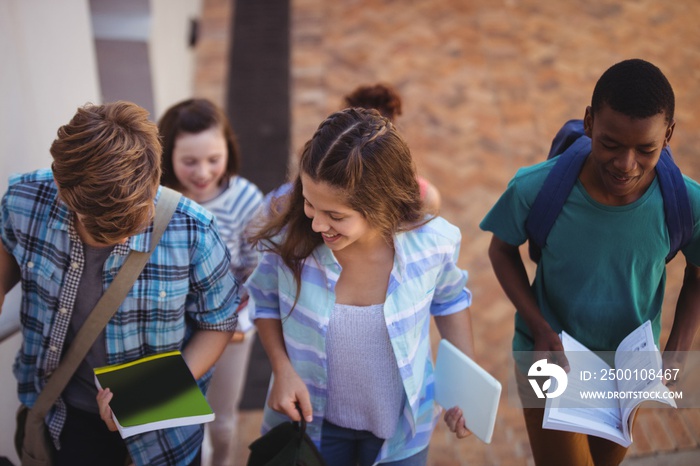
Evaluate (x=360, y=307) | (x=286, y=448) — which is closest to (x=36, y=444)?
(x=286, y=448)

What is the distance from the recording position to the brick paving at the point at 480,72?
19.3 feet

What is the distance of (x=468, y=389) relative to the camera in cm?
219

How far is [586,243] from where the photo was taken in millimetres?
2250

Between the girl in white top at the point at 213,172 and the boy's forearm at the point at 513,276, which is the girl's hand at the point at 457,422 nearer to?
the boy's forearm at the point at 513,276

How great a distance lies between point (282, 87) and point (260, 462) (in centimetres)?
557

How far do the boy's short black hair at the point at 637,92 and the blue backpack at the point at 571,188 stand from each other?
0.21m

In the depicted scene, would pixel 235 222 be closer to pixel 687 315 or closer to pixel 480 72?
pixel 687 315

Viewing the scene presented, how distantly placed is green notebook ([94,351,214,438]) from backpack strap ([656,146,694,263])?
143 centimetres

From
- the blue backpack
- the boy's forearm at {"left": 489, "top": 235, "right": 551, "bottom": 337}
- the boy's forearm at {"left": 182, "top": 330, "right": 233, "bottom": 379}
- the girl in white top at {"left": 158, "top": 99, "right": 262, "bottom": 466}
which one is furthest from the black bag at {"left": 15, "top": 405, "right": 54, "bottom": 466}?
the blue backpack

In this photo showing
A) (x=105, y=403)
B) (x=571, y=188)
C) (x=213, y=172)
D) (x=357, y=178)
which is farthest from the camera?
(x=213, y=172)

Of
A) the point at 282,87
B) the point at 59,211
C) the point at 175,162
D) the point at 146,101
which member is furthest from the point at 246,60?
the point at 59,211

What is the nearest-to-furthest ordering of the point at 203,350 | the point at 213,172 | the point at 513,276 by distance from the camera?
1. the point at 203,350
2. the point at 513,276
3. the point at 213,172

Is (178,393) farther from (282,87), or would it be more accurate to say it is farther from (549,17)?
(549,17)

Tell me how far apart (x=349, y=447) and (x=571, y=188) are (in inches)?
42.1
